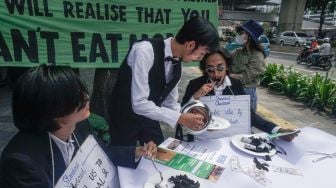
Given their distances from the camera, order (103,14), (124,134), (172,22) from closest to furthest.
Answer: (124,134) → (103,14) → (172,22)

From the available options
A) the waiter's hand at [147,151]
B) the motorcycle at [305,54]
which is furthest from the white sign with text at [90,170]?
the motorcycle at [305,54]

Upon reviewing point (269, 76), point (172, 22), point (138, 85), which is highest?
point (172, 22)

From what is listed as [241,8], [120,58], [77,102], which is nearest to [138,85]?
[77,102]

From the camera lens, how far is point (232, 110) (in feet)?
7.38

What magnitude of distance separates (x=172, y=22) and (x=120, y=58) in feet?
2.56

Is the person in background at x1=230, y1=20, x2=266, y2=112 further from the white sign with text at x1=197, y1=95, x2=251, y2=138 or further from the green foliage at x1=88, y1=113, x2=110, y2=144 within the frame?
the green foliage at x1=88, y1=113, x2=110, y2=144

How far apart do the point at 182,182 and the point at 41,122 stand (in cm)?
67

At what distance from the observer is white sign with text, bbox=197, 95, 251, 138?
222 cm

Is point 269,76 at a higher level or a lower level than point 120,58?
lower

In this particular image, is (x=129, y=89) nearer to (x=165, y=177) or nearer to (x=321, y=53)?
(x=165, y=177)

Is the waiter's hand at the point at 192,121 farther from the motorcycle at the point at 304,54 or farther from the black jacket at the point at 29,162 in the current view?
the motorcycle at the point at 304,54

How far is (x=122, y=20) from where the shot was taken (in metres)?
3.66

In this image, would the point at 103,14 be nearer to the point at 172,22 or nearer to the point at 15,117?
the point at 172,22

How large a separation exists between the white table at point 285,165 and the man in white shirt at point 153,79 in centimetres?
31
